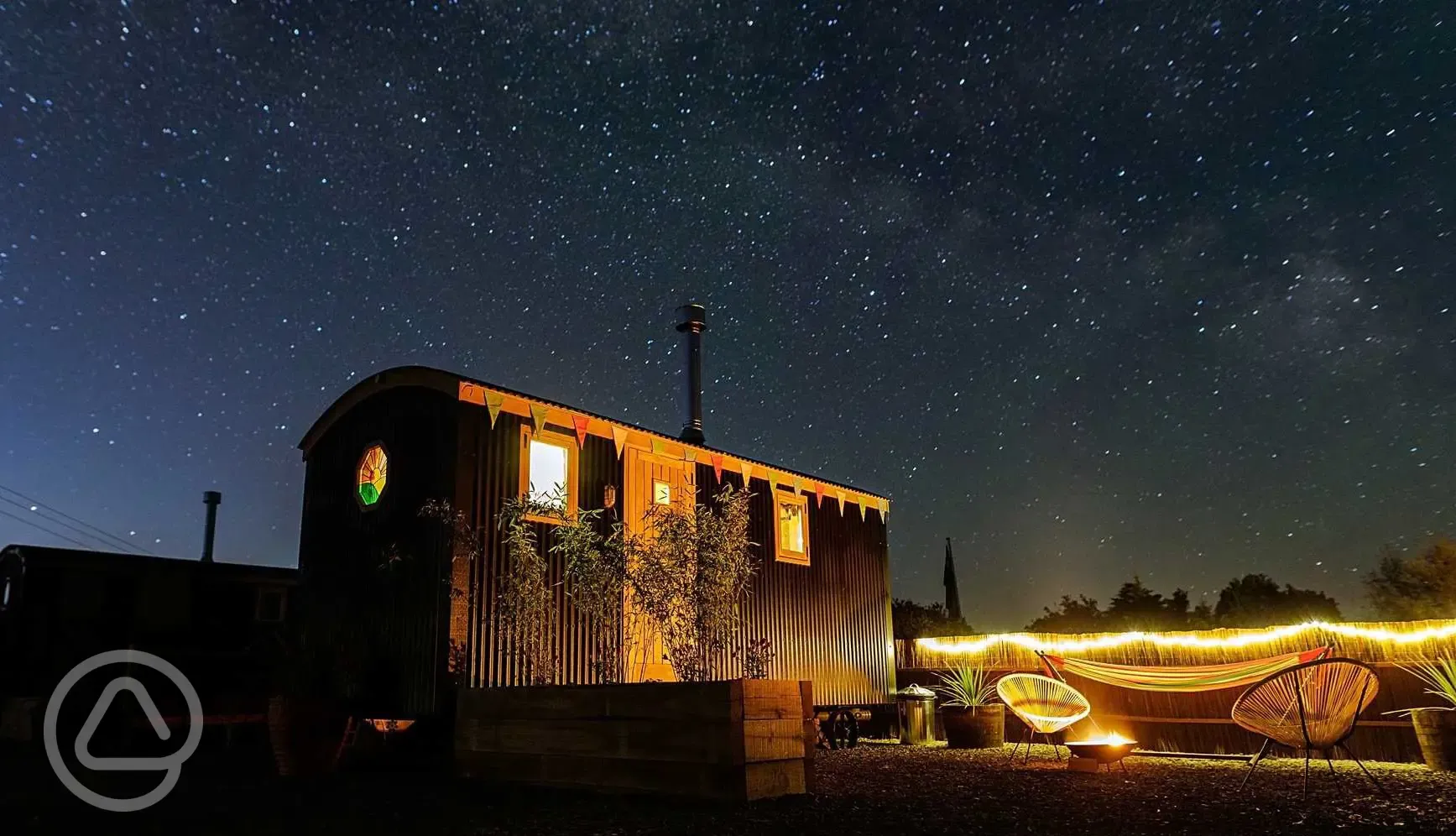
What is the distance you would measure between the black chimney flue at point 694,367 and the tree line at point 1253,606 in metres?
12.1

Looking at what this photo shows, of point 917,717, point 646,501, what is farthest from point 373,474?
point 917,717

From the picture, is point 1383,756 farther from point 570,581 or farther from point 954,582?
point 954,582

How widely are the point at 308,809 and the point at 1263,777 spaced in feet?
22.9

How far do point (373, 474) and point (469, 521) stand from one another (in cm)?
192

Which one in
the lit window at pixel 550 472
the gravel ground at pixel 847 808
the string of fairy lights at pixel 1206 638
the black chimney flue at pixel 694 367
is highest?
the black chimney flue at pixel 694 367

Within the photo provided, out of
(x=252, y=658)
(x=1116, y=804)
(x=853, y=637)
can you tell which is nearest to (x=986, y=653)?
(x=853, y=637)

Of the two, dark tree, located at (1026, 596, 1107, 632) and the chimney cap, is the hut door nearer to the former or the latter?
the chimney cap

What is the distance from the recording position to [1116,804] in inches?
224

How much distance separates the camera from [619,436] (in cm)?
1058

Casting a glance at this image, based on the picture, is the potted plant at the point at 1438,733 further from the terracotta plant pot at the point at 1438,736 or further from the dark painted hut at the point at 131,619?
the dark painted hut at the point at 131,619

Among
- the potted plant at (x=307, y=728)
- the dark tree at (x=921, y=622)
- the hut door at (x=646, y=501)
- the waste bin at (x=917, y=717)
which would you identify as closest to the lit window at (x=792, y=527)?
the hut door at (x=646, y=501)

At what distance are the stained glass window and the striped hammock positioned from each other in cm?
756

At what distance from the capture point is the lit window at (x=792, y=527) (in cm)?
1263

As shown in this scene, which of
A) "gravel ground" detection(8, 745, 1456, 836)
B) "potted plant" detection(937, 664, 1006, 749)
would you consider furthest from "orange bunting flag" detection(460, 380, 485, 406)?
"potted plant" detection(937, 664, 1006, 749)
